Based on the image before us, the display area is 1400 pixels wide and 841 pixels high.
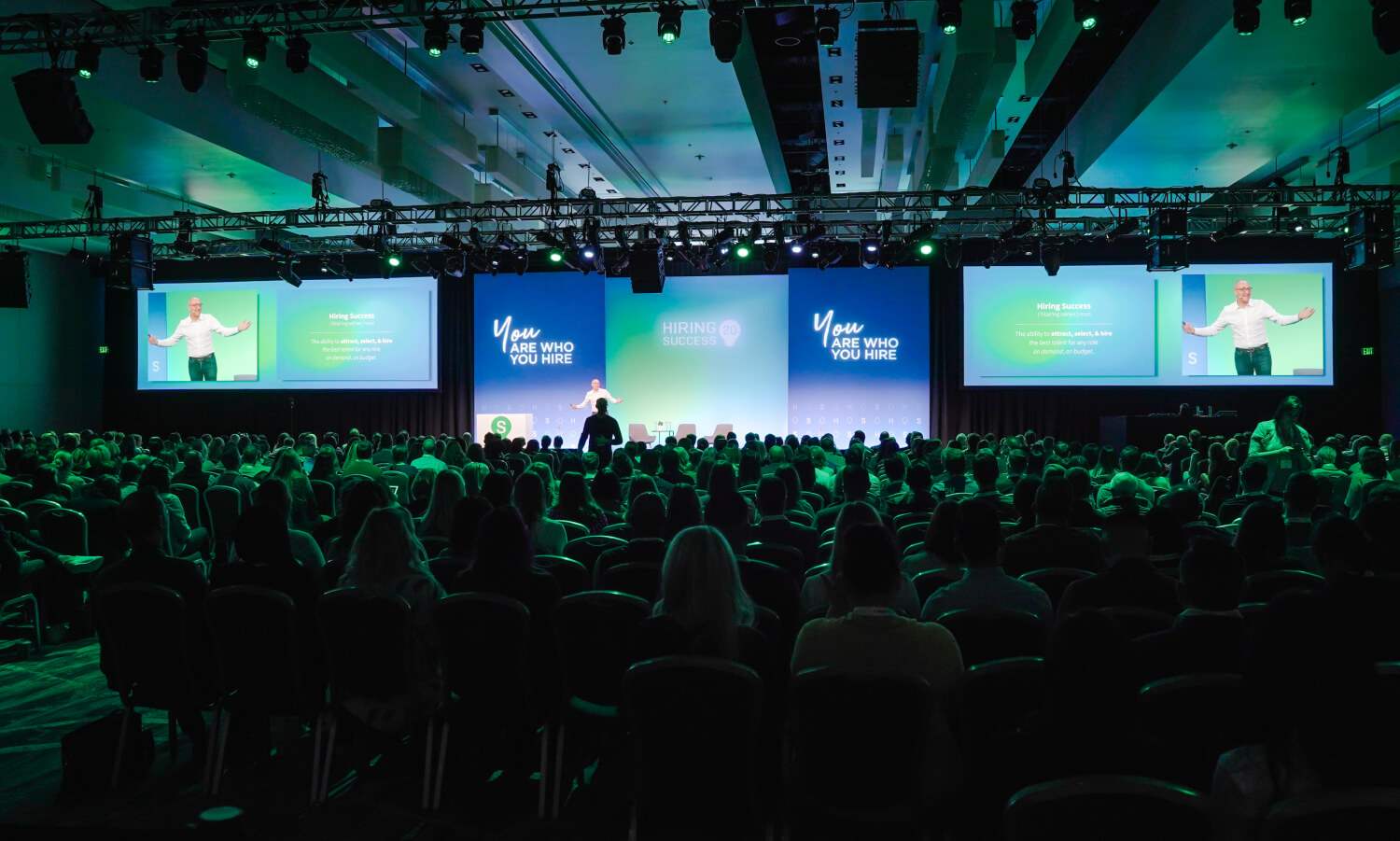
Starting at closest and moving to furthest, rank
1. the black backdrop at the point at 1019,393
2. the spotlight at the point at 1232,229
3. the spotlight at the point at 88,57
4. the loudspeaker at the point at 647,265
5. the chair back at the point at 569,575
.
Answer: the chair back at the point at 569,575 < the spotlight at the point at 88,57 < the spotlight at the point at 1232,229 < the loudspeaker at the point at 647,265 < the black backdrop at the point at 1019,393

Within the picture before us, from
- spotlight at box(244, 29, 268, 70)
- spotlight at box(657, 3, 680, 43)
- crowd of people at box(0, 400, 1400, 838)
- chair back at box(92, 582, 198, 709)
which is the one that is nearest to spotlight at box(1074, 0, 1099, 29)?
spotlight at box(657, 3, 680, 43)

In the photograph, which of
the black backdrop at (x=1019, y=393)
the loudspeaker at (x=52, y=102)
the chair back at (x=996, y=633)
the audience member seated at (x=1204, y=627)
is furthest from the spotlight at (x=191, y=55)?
the black backdrop at (x=1019, y=393)

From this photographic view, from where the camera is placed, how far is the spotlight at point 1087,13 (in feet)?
23.3

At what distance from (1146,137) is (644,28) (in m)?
6.89

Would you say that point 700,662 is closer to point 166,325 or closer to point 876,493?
point 876,493

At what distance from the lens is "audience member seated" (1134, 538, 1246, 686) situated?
2645 mm

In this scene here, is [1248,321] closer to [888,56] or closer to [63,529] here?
[888,56]

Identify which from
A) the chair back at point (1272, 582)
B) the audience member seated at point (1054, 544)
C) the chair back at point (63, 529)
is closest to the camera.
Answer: the chair back at point (1272, 582)

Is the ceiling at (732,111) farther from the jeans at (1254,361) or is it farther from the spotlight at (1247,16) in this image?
the jeans at (1254,361)

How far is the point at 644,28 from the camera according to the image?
973cm

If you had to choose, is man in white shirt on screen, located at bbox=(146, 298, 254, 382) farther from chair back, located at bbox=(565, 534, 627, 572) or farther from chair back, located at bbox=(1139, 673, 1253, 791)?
chair back, located at bbox=(1139, 673, 1253, 791)

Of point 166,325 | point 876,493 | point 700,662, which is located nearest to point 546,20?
point 876,493

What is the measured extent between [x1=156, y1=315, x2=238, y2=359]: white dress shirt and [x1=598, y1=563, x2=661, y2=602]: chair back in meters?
18.9

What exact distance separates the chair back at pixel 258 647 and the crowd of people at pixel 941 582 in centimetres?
19
